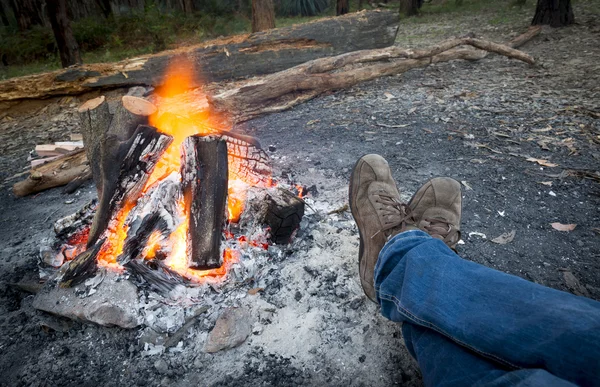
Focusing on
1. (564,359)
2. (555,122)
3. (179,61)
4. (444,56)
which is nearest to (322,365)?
(564,359)

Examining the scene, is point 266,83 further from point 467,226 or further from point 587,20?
point 587,20

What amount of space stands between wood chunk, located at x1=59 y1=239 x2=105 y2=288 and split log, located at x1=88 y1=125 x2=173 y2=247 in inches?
6.8

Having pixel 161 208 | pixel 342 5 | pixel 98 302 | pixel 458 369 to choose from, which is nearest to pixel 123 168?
pixel 161 208

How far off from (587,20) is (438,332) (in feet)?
32.6

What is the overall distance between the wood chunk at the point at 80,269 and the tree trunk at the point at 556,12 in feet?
32.4

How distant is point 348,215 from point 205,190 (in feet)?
3.74

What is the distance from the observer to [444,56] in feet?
20.6

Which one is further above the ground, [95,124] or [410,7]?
[410,7]

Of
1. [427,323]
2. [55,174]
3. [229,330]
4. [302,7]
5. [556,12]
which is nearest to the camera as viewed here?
[427,323]

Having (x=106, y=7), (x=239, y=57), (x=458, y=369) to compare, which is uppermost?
(x=106, y=7)

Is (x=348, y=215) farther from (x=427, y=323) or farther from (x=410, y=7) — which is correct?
(x=410, y=7)

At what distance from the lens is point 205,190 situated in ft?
7.25

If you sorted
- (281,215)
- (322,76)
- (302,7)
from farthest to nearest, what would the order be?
(302,7) → (322,76) → (281,215)

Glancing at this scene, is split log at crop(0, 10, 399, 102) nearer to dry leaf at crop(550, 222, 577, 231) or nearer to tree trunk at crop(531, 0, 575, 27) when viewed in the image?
tree trunk at crop(531, 0, 575, 27)
